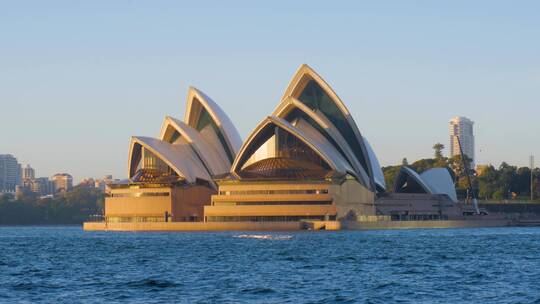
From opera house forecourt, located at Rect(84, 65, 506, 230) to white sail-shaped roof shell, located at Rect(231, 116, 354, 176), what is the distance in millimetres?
166

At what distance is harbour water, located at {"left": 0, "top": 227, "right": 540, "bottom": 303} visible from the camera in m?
44.5

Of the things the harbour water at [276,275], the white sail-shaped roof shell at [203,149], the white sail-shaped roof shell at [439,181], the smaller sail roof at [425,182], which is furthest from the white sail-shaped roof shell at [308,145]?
the harbour water at [276,275]

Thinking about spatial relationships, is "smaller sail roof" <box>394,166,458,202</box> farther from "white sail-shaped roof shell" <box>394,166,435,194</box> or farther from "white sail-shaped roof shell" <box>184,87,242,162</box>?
"white sail-shaped roof shell" <box>184,87,242,162</box>

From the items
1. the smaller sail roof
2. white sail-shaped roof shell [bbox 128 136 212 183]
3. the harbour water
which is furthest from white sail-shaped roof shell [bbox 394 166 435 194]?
the harbour water

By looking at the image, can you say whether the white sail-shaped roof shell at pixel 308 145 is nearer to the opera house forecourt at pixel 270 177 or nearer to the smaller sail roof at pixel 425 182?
the opera house forecourt at pixel 270 177

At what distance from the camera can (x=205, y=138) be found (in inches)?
5778

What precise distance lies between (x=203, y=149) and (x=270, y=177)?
14828 mm

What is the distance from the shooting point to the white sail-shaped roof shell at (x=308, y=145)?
135 meters

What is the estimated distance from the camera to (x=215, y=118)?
142500 millimetres

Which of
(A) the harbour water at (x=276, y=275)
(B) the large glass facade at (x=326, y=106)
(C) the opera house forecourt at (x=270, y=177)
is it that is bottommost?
(A) the harbour water at (x=276, y=275)

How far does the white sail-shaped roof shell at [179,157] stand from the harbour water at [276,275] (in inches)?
2311

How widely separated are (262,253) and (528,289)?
3107 centimetres

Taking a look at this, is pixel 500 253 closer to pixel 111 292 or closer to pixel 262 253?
pixel 262 253

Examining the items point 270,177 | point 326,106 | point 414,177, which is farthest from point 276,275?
point 414,177
